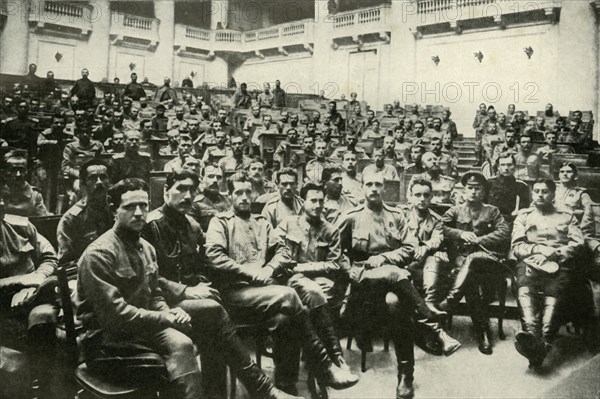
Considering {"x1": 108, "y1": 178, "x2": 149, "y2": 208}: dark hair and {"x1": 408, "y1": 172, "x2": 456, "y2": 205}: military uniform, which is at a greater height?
{"x1": 408, "y1": 172, "x2": 456, "y2": 205}: military uniform

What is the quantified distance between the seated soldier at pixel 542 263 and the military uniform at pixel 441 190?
60 cm

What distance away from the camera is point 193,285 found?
96.3 inches

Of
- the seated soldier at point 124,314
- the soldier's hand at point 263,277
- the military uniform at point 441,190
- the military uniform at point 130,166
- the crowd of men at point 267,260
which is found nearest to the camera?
the seated soldier at point 124,314

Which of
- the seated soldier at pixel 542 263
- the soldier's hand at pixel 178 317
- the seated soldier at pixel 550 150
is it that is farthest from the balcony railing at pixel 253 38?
the soldier's hand at pixel 178 317

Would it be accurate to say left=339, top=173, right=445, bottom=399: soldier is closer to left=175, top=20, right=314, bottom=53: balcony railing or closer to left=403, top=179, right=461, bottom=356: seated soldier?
left=403, top=179, right=461, bottom=356: seated soldier

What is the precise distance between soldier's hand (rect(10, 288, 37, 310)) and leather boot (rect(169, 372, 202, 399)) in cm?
85

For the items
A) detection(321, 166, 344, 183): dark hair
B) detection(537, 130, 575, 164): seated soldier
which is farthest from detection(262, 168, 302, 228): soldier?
detection(537, 130, 575, 164): seated soldier

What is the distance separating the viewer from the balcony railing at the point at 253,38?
35.2 ft

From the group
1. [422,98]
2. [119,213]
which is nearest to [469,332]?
[119,213]

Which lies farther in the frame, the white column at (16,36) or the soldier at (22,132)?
the white column at (16,36)

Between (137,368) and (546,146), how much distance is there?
372cm

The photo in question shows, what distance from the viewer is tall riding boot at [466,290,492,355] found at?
9.11 feet

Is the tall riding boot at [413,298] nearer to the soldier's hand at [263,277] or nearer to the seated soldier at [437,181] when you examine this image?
the soldier's hand at [263,277]

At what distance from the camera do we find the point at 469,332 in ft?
9.63
